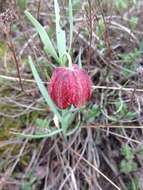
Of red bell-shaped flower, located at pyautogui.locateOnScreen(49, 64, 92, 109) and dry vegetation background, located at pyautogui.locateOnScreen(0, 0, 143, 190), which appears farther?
dry vegetation background, located at pyautogui.locateOnScreen(0, 0, 143, 190)

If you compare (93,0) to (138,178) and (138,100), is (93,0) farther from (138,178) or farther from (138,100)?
(138,178)

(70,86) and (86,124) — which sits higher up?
(70,86)

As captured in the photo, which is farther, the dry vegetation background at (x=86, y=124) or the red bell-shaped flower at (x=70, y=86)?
the dry vegetation background at (x=86, y=124)

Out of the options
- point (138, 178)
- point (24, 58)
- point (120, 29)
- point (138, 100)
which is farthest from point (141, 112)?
point (24, 58)

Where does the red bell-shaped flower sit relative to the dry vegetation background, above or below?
above

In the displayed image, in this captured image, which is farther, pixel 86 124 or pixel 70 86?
pixel 86 124
